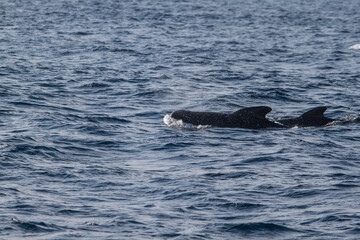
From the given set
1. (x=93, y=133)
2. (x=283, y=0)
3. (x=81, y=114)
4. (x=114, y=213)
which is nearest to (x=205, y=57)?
(x=81, y=114)

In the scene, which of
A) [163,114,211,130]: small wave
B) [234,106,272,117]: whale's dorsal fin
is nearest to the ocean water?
[163,114,211,130]: small wave

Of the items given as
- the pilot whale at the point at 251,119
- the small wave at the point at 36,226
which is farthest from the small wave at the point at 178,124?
the small wave at the point at 36,226

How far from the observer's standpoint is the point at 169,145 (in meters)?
18.3

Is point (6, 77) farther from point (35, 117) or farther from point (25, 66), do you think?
point (35, 117)

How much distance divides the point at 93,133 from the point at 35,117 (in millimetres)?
2632

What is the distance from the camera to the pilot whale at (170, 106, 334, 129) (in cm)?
2011

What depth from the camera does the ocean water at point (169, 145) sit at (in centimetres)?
1255

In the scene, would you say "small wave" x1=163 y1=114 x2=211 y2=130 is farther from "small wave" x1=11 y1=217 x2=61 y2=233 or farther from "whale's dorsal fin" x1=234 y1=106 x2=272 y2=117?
"small wave" x1=11 y1=217 x2=61 y2=233

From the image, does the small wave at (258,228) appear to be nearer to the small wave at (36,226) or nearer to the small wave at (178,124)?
the small wave at (36,226)

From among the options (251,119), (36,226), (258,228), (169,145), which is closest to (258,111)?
(251,119)

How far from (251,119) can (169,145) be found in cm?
300

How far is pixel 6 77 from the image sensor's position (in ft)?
93.9

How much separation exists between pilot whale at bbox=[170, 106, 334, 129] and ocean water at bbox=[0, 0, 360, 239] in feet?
1.22

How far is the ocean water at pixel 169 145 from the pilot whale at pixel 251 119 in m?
0.37
